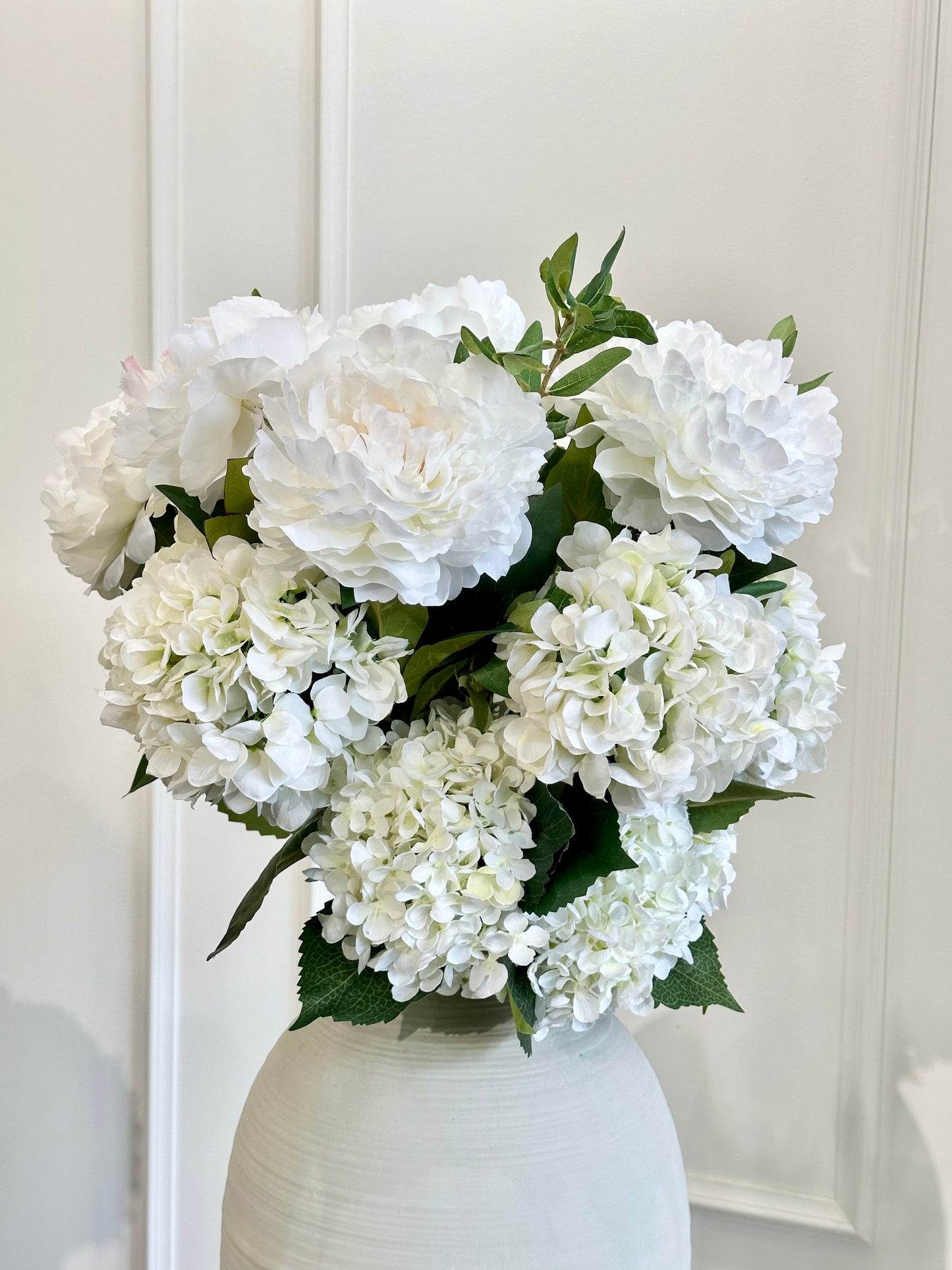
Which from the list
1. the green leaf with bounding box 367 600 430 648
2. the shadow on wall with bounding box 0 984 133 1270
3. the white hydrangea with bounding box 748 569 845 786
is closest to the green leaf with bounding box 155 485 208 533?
A: the green leaf with bounding box 367 600 430 648

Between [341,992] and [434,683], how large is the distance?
0.17 m

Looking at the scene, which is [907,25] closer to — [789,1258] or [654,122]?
[654,122]

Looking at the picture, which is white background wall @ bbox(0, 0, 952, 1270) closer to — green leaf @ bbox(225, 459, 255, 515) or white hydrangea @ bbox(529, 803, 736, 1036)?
white hydrangea @ bbox(529, 803, 736, 1036)

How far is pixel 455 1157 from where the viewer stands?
55 cm

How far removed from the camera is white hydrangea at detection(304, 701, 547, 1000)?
502 mm

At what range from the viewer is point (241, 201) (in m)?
1.08

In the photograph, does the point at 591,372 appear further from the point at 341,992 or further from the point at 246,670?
the point at 341,992

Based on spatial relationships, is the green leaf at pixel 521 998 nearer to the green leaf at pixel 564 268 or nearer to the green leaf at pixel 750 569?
the green leaf at pixel 750 569

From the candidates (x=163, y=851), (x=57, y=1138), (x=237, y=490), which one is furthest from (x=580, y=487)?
(x=57, y=1138)

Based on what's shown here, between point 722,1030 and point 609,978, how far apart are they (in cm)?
48

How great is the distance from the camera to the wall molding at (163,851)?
1.08m

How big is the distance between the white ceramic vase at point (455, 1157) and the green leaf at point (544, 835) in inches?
4.4

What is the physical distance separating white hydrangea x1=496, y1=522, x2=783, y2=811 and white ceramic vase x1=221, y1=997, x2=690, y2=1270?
0.19m

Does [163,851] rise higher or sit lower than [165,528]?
lower
